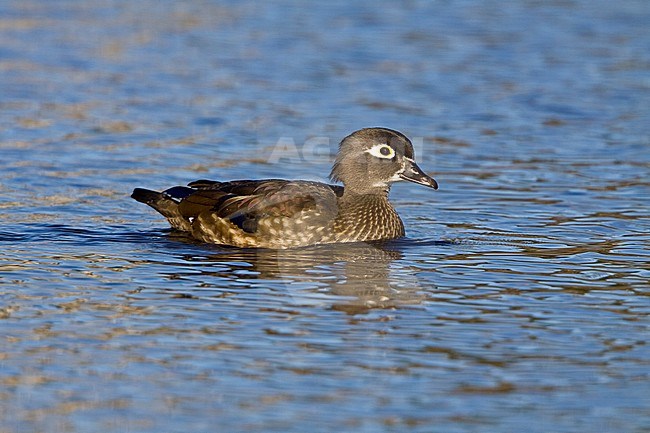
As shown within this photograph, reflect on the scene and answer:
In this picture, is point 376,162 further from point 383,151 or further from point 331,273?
point 331,273

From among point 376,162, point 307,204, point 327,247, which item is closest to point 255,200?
point 307,204

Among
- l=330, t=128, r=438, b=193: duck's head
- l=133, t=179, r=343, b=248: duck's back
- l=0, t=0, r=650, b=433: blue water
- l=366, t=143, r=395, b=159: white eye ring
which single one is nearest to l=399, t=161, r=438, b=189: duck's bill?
l=330, t=128, r=438, b=193: duck's head

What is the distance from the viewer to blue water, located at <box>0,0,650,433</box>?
7.25 m

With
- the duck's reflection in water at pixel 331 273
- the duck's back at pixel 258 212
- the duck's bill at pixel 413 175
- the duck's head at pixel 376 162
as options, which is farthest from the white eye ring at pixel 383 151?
the duck's reflection in water at pixel 331 273

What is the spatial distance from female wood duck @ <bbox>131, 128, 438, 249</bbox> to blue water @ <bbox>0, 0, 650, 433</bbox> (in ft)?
0.71

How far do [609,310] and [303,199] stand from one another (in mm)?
3152

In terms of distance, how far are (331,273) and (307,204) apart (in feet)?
3.90

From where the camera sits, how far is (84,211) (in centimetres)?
1243

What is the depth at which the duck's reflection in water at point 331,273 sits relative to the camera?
9.38 m

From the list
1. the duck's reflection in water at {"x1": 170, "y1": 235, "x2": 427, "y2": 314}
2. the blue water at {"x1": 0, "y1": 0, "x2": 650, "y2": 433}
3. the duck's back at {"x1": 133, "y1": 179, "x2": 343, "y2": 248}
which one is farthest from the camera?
the duck's back at {"x1": 133, "y1": 179, "x2": 343, "y2": 248}

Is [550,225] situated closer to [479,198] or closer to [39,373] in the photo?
[479,198]

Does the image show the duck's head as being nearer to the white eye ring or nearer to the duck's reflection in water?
the white eye ring

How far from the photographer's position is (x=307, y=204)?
1121cm

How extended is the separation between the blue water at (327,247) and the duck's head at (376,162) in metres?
0.59
